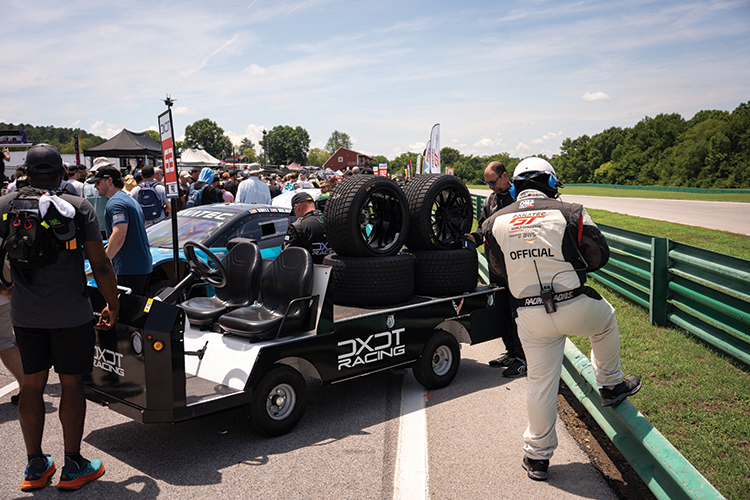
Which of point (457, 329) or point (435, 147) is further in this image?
point (435, 147)

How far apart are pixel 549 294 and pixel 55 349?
315 centimetres

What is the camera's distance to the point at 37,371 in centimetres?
353

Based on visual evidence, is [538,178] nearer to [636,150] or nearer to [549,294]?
[549,294]

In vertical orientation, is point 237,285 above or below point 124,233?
below

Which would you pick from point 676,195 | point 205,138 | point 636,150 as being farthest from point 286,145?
point 676,195

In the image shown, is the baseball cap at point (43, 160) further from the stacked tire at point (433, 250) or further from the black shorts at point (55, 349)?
the stacked tire at point (433, 250)

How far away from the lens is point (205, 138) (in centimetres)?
15375

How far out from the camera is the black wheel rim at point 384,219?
18.4 feet

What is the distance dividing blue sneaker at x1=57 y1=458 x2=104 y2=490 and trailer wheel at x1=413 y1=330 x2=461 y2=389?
281 centimetres

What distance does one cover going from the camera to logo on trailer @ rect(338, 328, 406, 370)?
4793 millimetres

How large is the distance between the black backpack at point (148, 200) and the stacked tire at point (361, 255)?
18.6ft

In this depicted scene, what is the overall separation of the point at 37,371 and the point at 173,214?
3.12 m

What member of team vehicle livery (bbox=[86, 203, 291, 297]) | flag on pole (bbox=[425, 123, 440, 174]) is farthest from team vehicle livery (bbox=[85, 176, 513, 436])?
flag on pole (bbox=[425, 123, 440, 174])

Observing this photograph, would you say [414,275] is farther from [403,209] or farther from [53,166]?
[53,166]
